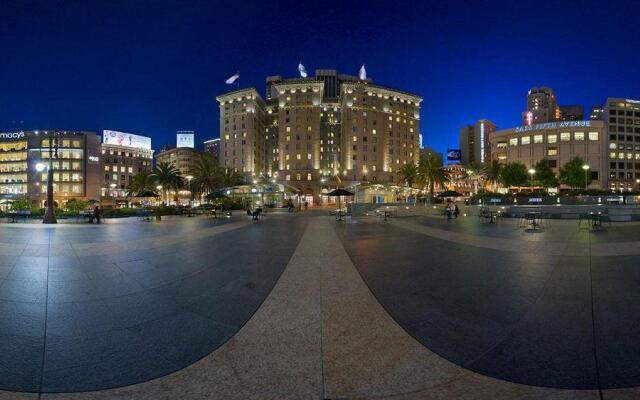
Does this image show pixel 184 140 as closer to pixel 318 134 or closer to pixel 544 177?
pixel 318 134

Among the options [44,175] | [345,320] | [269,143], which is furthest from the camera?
[269,143]

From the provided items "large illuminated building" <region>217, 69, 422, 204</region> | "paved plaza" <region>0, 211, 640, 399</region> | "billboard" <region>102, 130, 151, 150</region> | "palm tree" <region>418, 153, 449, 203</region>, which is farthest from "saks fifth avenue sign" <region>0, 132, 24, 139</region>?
"paved plaza" <region>0, 211, 640, 399</region>

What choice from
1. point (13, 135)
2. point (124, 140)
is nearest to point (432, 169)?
point (124, 140)

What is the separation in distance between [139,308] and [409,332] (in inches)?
183

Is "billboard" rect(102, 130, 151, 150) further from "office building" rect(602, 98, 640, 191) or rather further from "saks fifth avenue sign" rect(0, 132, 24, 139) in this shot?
"office building" rect(602, 98, 640, 191)

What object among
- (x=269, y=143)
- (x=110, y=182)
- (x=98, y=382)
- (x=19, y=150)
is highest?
(x=269, y=143)

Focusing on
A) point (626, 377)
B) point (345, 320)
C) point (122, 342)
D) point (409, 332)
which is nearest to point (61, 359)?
point (122, 342)

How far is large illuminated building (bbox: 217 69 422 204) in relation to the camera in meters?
104

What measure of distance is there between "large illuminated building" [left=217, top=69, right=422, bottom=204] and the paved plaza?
3444 inches

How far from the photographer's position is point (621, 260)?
9.30 m

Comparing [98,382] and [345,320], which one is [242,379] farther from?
[345,320]

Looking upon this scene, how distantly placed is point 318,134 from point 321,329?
10437cm

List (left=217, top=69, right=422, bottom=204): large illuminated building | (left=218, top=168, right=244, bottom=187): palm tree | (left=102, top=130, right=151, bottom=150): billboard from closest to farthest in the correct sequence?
(left=218, top=168, right=244, bottom=187): palm tree < (left=217, top=69, right=422, bottom=204): large illuminated building < (left=102, top=130, right=151, bottom=150): billboard

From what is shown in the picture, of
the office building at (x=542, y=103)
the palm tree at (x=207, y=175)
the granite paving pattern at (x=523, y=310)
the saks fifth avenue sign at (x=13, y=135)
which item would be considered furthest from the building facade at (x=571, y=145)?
the saks fifth avenue sign at (x=13, y=135)
